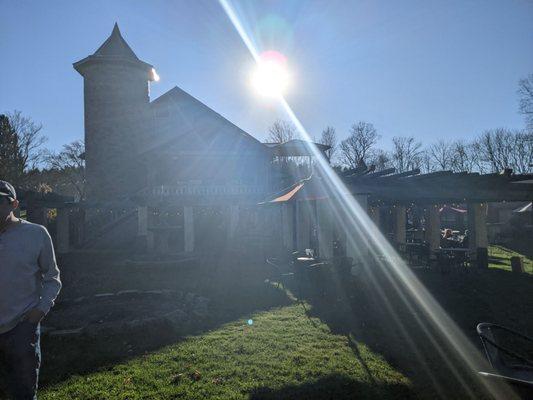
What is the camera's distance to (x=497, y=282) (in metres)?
11.0

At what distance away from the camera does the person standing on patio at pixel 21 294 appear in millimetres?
2617

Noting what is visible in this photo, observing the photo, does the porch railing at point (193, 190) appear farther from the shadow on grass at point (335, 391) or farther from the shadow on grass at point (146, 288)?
the shadow on grass at point (335, 391)

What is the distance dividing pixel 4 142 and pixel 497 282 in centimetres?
4034

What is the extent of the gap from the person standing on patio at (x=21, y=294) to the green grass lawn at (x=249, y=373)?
1638mm

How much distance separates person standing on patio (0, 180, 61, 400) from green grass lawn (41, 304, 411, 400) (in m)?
1.64

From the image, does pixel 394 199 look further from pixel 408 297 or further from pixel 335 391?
pixel 335 391

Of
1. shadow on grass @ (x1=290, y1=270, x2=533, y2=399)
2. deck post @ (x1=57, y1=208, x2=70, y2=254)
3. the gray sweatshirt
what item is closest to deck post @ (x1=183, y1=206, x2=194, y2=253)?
deck post @ (x1=57, y1=208, x2=70, y2=254)

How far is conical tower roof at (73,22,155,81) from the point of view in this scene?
82.0 ft

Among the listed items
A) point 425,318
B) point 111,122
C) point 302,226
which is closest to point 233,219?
point 302,226

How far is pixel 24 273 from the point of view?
8.82 ft

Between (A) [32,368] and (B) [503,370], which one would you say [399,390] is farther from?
(A) [32,368]

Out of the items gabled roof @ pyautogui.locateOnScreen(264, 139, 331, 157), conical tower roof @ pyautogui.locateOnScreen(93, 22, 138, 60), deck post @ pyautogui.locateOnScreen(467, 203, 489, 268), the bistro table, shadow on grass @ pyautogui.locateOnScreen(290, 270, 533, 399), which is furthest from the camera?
gabled roof @ pyautogui.locateOnScreen(264, 139, 331, 157)

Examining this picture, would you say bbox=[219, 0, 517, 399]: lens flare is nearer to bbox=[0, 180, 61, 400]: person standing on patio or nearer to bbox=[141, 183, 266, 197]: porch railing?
bbox=[0, 180, 61, 400]: person standing on patio

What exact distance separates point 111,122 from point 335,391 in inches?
994
